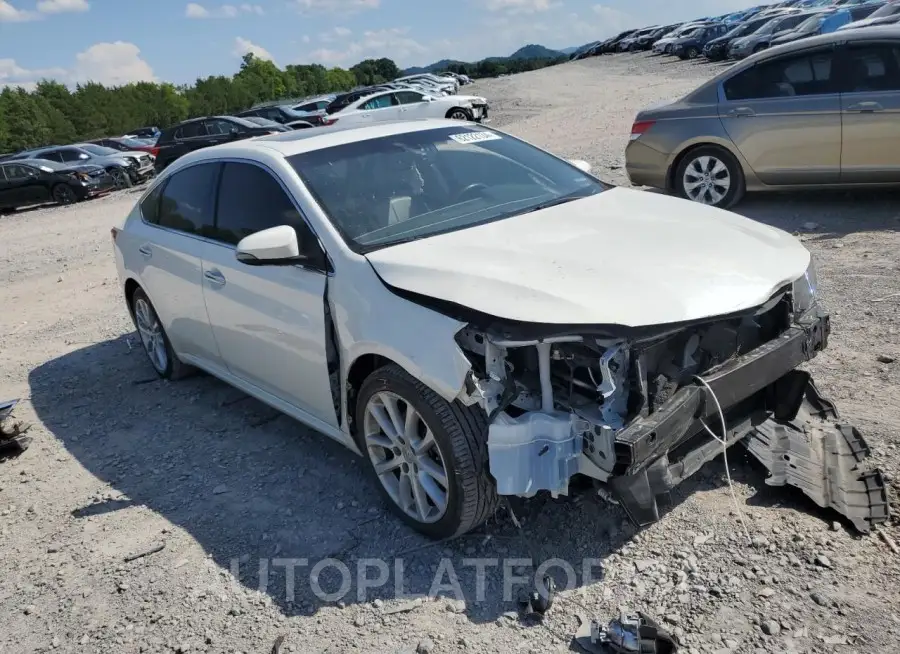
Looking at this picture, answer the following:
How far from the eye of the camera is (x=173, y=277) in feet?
16.3

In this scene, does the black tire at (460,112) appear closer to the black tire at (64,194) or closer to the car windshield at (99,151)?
the car windshield at (99,151)

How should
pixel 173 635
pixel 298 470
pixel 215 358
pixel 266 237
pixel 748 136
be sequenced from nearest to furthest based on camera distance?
pixel 173 635 < pixel 266 237 < pixel 298 470 < pixel 215 358 < pixel 748 136

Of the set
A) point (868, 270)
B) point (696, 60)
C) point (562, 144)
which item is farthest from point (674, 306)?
point (696, 60)

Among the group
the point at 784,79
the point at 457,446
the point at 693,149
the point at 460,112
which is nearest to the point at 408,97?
the point at 460,112

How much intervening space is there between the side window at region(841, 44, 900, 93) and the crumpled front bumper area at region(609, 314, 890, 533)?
15.9ft

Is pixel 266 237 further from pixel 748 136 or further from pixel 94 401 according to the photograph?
pixel 748 136

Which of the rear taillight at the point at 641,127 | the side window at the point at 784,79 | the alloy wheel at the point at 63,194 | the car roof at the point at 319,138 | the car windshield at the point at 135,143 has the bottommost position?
the alloy wheel at the point at 63,194

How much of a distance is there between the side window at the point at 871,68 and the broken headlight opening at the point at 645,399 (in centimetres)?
496

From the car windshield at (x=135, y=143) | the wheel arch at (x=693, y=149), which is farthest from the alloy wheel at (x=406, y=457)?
the car windshield at (x=135, y=143)

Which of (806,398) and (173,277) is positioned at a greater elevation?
(173,277)

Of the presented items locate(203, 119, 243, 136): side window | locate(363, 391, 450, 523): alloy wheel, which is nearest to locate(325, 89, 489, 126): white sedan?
locate(203, 119, 243, 136): side window

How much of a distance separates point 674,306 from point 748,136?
5801 mm

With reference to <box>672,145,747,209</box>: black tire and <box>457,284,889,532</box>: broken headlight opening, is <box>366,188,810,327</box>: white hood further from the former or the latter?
<box>672,145,747,209</box>: black tire

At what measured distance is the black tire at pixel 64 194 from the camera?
Answer: 65.3ft
